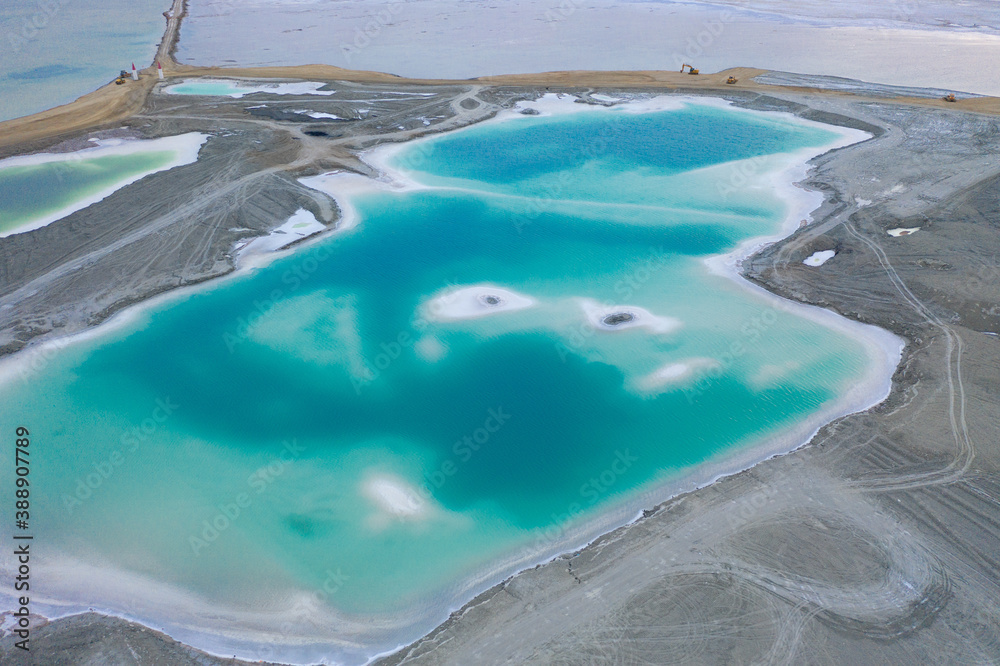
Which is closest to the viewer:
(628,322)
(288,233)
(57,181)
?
(628,322)

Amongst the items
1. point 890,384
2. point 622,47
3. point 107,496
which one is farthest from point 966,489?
point 622,47

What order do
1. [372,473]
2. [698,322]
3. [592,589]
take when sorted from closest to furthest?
[592,589] < [372,473] < [698,322]

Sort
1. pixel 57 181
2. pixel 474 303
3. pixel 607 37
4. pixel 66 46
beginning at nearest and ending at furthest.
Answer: pixel 474 303
pixel 57 181
pixel 66 46
pixel 607 37

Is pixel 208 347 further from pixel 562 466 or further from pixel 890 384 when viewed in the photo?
pixel 890 384

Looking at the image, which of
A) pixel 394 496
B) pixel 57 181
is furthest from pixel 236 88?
pixel 394 496

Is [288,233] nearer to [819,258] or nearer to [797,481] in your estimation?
[819,258]

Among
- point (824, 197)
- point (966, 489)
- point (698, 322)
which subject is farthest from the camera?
point (824, 197)

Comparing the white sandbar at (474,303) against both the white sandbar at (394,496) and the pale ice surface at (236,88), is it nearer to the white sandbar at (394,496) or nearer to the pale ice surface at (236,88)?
the white sandbar at (394,496)

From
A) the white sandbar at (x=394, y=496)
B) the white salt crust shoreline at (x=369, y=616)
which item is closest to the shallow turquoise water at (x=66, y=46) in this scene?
the white salt crust shoreline at (x=369, y=616)
